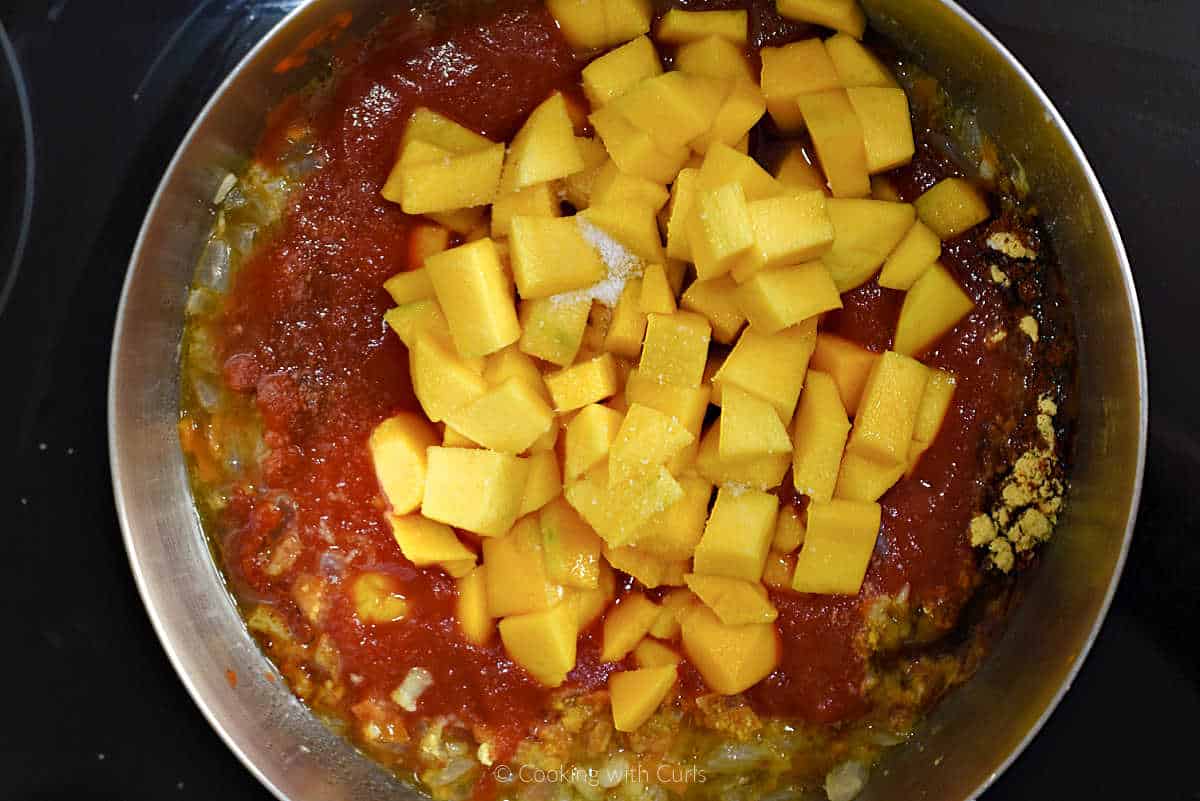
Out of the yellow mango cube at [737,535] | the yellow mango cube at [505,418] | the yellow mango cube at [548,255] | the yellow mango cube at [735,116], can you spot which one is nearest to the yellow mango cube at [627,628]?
the yellow mango cube at [737,535]

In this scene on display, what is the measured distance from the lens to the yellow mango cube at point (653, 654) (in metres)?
1.53

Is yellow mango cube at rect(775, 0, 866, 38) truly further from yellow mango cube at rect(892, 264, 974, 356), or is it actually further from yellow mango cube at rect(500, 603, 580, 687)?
yellow mango cube at rect(500, 603, 580, 687)

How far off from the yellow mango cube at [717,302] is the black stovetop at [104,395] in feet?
2.23

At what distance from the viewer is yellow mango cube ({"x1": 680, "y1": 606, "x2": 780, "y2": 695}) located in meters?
1.47

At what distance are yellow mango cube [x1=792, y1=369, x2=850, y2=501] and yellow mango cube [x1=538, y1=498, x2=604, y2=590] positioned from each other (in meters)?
0.36

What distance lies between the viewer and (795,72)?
1458mm

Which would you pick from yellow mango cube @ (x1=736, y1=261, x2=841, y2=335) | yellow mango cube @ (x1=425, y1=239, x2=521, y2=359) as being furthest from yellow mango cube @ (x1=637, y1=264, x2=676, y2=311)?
yellow mango cube @ (x1=425, y1=239, x2=521, y2=359)

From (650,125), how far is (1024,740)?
114 centimetres

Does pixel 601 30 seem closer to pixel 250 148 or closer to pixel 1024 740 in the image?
pixel 250 148

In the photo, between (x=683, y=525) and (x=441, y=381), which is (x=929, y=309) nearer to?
(x=683, y=525)

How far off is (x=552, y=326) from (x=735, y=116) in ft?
1.47

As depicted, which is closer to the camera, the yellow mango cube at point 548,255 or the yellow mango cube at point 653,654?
the yellow mango cube at point 548,255

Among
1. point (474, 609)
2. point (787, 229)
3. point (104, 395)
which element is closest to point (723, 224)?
point (787, 229)

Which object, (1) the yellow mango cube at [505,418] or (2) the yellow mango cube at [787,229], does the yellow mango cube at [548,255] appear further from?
(2) the yellow mango cube at [787,229]
